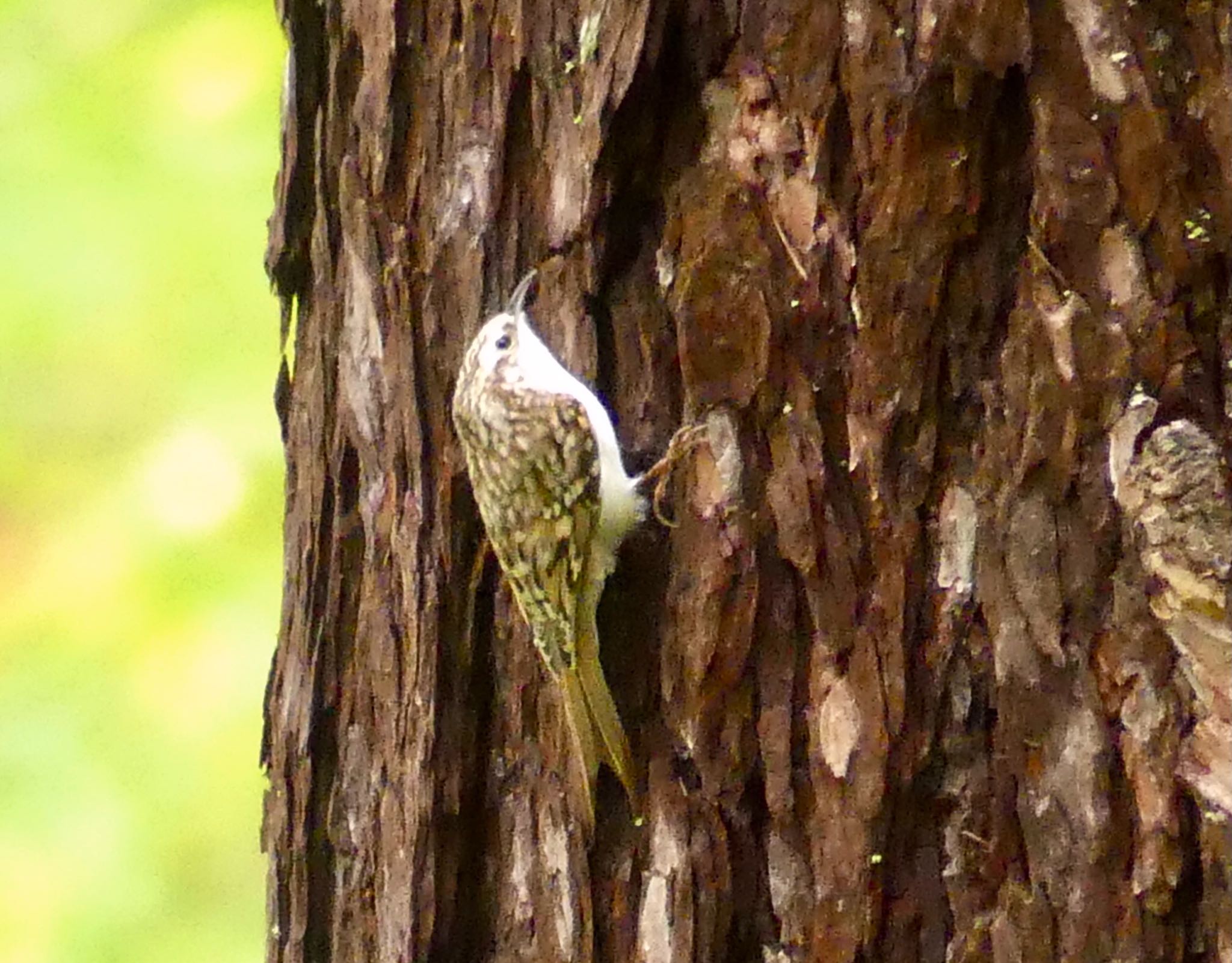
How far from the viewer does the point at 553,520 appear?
1860mm

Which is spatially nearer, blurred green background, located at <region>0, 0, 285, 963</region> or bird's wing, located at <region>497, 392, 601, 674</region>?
bird's wing, located at <region>497, 392, 601, 674</region>

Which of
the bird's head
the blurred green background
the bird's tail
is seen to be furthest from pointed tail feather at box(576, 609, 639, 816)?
the blurred green background

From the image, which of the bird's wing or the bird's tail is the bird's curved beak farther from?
the bird's tail

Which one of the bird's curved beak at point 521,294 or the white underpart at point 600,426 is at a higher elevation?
the bird's curved beak at point 521,294

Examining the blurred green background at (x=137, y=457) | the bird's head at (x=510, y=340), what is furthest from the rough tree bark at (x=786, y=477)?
the blurred green background at (x=137, y=457)

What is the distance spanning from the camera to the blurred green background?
266cm

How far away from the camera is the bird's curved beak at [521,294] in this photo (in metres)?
1.62

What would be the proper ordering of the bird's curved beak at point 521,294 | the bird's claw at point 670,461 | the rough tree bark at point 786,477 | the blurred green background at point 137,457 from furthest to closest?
the blurred green background at point 137,457
the bird's curved beak at point 521,294
the bird's claw at point 670,461
the rough tree bark at point 786,477

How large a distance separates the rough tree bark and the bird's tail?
27mm

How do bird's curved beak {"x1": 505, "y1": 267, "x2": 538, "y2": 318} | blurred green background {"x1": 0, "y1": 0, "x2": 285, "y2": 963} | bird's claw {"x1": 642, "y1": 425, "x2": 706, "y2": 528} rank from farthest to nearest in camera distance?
blurred green background {"x1": 0, "y1": 0, "x2": 285, "y2": 963} < bird's curved beak {"x1": 505, "y1": 267, "x2": 538, "y2": 318} < bird's claw {"x1": 642, "y1": 425, "x2": 706, "y2": 528}

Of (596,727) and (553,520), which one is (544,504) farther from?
(596,727)

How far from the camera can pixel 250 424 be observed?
2719mm

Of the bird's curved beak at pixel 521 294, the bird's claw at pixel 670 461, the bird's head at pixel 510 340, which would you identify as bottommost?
the bird's claw at pixel 670 461

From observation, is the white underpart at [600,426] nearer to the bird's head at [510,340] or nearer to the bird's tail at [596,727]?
the bird's head at [510,340]
